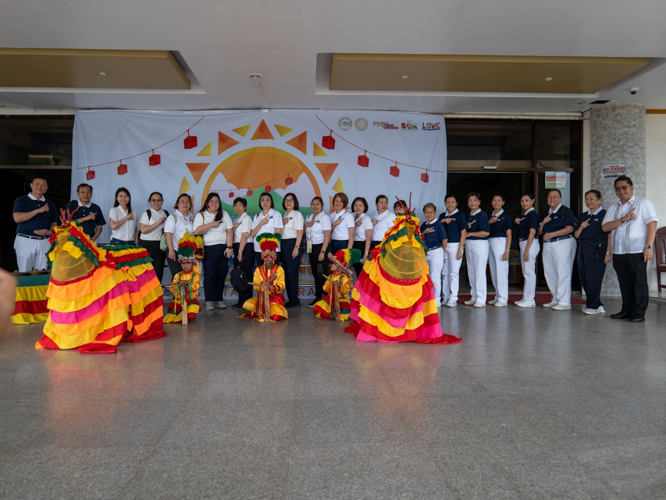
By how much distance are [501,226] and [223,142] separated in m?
4.19

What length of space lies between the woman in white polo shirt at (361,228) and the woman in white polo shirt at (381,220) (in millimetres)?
103

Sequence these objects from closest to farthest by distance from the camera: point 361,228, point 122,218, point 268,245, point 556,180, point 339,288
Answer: point 339,288 → point 268,245 → point 122,218 → point 361,228 → point 556,180

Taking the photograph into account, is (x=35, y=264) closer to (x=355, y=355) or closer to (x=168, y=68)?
(x=168, y=68)

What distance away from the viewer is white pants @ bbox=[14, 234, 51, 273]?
5.33m

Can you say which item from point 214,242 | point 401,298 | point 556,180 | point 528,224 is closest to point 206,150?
point 214,242

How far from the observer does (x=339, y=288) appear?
→ 4.70 meters

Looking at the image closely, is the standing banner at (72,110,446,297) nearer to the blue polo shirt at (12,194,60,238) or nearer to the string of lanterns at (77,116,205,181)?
the string of lanterns at (77,116,205,181)

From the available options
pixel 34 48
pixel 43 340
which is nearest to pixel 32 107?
pixel 34 48

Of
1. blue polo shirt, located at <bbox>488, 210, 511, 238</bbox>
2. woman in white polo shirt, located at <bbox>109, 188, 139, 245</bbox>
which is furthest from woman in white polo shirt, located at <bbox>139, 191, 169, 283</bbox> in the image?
blue polo shirt, located at <bbox>488, 210, 511, 238</bbox>

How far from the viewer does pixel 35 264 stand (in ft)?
17.8

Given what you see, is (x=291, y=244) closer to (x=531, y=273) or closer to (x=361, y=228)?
(x=361, y=228)

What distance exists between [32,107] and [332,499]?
7.31 metres

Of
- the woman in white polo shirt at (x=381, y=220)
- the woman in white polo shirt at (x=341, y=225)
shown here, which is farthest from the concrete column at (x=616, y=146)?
the woman in white polo shirt at (x=341, y=225)

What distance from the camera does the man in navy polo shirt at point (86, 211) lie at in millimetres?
5438
